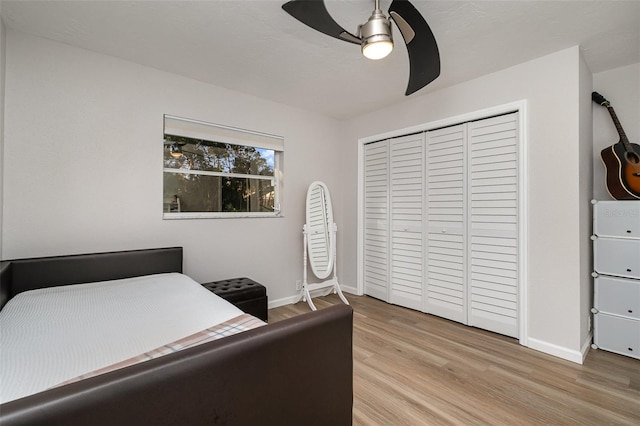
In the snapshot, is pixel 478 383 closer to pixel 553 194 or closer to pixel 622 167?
pixel 553 194

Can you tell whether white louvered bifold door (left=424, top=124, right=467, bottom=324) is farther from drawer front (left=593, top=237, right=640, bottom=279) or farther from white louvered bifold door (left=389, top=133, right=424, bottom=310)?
drawer front (left=593, top=237, right=640, bottom=279)

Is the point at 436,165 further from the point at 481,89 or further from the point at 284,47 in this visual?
the point at 284,47

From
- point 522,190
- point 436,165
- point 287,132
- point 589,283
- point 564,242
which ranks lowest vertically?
point 589,283

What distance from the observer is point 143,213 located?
8.49ft

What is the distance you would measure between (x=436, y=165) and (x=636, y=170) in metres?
1.51

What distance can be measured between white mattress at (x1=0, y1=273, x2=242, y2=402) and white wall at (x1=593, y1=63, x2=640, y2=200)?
337 centimetres

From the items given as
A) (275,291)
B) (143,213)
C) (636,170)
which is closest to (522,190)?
(636,170)

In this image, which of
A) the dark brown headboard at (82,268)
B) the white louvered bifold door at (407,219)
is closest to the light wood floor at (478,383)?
the white louvered bifold door at (407,219)

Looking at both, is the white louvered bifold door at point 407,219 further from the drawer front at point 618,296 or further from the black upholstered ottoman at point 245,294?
the black upholstered ottoman at point 245,294

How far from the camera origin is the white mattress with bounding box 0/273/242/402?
0.96m

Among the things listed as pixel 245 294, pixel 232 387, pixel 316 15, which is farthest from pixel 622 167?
pixel 245 294

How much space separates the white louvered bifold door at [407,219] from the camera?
3297 mm

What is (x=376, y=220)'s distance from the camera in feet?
12.4

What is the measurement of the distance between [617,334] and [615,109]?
1947mm
